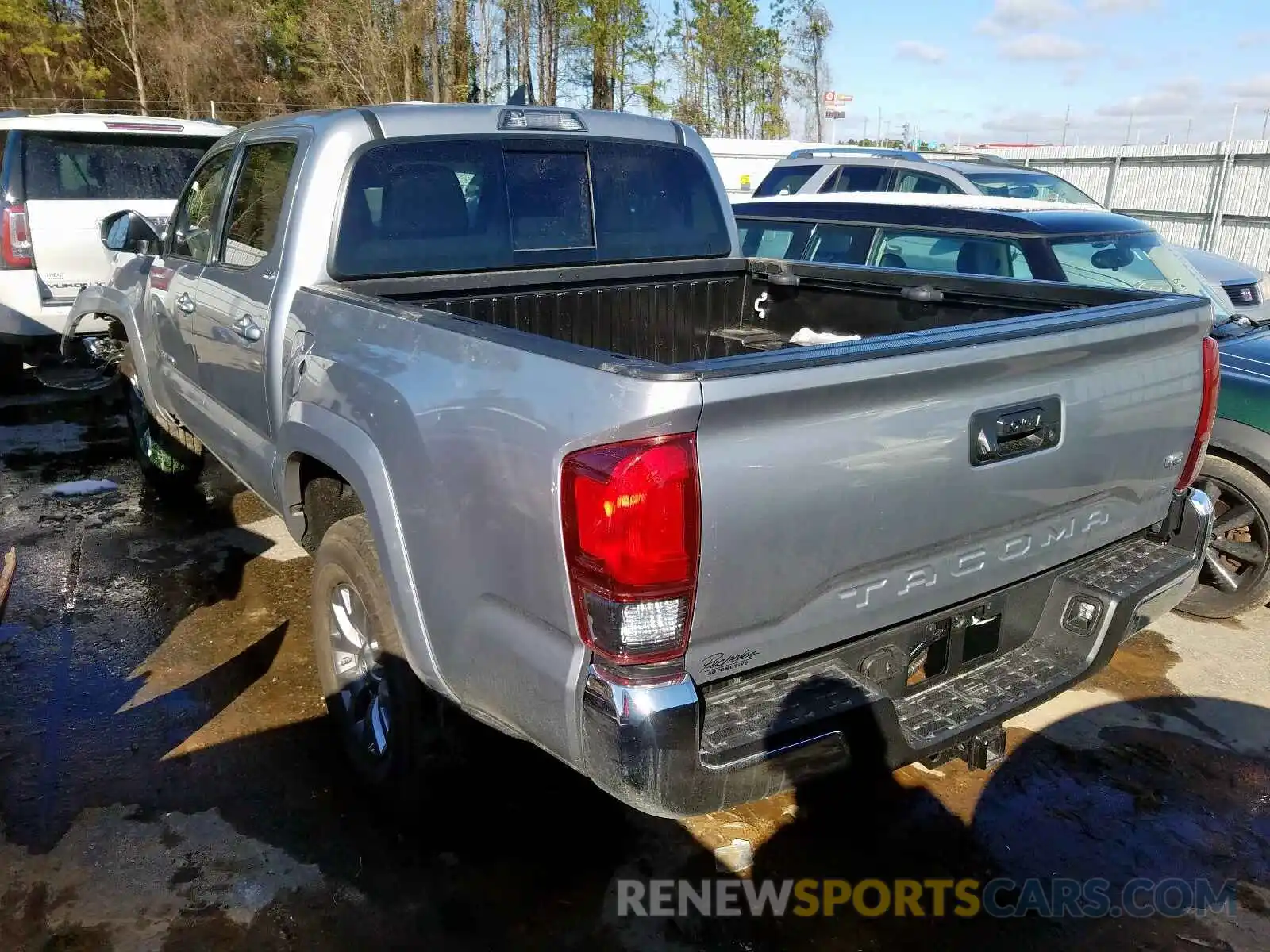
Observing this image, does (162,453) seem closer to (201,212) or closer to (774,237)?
(201,212)

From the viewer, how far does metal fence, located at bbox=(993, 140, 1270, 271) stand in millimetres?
15984

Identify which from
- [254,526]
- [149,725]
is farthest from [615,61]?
[149,725]

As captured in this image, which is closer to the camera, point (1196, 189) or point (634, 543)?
point (634, 543)

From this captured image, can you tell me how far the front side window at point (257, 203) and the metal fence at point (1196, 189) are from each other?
16622mm

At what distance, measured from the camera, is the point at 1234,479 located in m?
4.24

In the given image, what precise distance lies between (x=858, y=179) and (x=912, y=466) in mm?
8485

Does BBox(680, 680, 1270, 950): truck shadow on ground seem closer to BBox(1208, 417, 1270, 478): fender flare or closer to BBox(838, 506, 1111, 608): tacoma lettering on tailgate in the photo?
BBox(838, 506, 1111, 608): tacoma lettering on tailgate

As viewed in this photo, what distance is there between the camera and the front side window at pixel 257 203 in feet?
11.6

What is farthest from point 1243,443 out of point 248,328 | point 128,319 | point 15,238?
point 15,238

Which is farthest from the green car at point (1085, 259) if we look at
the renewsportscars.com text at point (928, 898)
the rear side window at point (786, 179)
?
the rear side window at point (786, 179)

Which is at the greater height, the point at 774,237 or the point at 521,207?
the point at 521,207

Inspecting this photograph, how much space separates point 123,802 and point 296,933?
3.01ft

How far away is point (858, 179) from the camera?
9.93 metres

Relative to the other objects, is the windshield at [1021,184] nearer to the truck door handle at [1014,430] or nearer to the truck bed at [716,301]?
the truck bed at [716,301]
